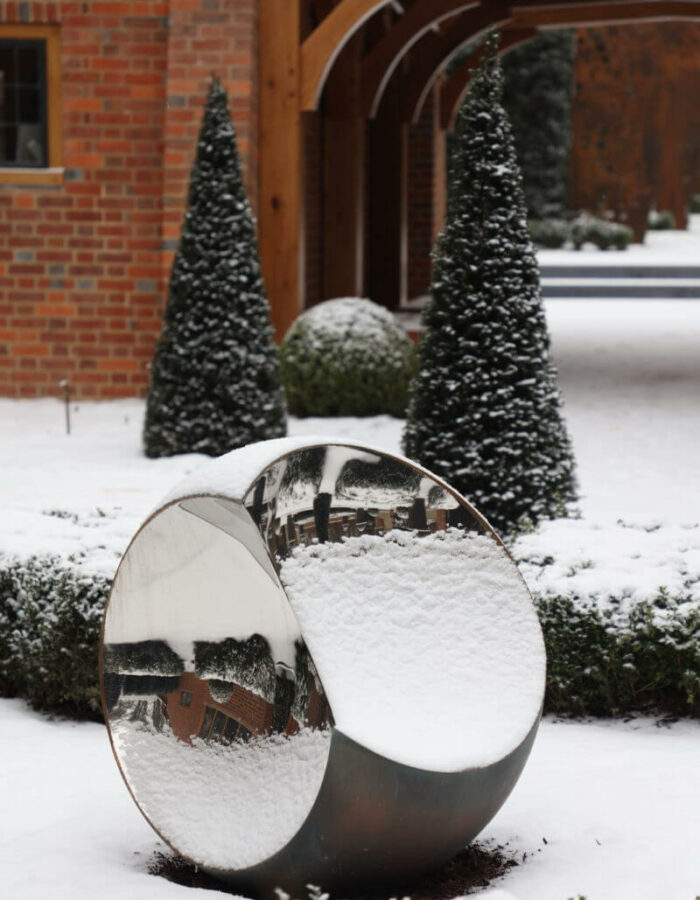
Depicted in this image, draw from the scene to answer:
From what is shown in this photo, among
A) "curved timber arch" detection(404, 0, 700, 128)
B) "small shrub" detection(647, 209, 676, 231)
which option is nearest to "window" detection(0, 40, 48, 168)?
"curved timber arch" detection(404, 0, 700, 128)

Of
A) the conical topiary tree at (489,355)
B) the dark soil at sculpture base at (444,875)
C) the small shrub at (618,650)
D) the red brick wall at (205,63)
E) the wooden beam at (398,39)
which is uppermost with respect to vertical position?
the wooden beam at (398,39)

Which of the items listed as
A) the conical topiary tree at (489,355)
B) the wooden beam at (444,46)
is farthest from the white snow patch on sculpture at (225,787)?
the wooden beam at (444,46)

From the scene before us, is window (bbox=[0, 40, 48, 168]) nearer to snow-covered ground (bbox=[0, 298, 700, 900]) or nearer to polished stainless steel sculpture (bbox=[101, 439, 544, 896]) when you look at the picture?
snow-covered ground (bbox=[0, 298, 700, 900])

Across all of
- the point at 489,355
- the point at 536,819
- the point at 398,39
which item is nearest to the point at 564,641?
the point at 536,819

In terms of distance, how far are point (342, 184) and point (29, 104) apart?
12.2 ft

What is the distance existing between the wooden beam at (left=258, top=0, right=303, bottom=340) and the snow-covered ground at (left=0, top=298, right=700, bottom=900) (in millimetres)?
2584

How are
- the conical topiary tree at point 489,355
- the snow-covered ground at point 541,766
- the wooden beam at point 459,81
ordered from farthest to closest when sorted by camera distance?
the wooden beam at point 459,81
the conical topiary tree at point 489,355
the snow-covered ground at point 541,766

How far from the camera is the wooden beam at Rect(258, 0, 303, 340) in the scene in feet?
34.8

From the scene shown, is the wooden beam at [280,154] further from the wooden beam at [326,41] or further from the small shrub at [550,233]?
the small shrub at [550,233]

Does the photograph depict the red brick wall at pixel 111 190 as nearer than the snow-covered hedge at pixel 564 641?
No

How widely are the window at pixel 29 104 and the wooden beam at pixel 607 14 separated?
5307mm

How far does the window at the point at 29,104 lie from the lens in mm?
10844

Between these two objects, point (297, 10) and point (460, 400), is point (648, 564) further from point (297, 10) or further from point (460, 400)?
point (297, 10)

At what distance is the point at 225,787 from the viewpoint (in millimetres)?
3502
